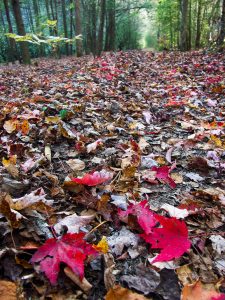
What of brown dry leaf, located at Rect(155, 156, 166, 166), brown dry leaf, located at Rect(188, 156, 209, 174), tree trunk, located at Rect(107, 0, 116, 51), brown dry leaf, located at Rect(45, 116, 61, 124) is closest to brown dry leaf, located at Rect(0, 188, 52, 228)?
brown dry leaf, located at Rect(155, 156, 166, 166)

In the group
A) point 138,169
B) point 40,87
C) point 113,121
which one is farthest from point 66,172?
point 40,87

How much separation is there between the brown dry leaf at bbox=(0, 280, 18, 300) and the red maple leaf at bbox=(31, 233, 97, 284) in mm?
135

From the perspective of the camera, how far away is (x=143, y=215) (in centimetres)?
158

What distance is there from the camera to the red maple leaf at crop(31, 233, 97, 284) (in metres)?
1.20

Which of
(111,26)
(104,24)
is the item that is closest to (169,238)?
(111,26)

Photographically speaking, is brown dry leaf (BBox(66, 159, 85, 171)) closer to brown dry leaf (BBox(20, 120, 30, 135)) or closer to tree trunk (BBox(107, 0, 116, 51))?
brown dry leaf (BBox(20, 120, 30, 135))

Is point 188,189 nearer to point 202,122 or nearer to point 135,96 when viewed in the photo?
point 202,122

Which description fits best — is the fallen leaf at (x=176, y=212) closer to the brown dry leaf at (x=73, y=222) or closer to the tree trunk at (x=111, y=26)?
the brown dry leaf at (x=73, y=222)

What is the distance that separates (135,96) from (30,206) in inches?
151

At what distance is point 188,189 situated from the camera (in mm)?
2076

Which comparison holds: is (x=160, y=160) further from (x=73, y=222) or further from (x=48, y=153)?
(x=73, y=222)

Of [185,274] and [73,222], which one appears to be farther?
[73,222]

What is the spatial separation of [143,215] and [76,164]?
0.93m

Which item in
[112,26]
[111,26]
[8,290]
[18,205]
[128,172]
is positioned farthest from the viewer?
[111,26]
